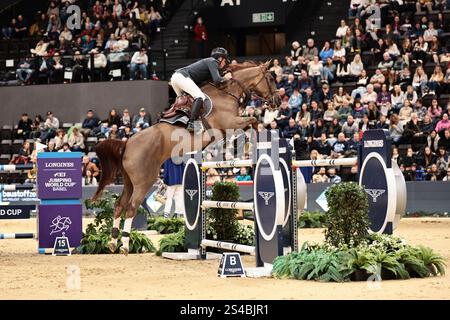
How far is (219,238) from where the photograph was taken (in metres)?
12.1

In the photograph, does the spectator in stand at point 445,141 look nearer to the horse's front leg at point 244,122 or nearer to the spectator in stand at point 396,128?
the spectator in stand at point 396,128

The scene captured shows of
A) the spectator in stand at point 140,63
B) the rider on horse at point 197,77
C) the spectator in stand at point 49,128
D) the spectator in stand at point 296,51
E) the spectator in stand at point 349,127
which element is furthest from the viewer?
the spectator in stand at point 140,63

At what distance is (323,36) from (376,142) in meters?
17.9

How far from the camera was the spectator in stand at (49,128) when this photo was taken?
1032 inches

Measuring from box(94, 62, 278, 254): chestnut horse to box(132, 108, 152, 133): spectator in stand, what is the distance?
12.0 metres

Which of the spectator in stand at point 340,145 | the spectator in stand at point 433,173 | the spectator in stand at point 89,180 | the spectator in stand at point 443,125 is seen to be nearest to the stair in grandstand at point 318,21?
the spectator in stand at point 340,145

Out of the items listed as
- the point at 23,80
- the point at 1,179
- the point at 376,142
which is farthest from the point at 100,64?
the point at 376,142

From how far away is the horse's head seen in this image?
12.8 meters

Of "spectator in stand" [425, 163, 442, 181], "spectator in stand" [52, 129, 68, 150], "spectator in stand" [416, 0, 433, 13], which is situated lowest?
"spectator in stand" [425, 163, 442, 181]

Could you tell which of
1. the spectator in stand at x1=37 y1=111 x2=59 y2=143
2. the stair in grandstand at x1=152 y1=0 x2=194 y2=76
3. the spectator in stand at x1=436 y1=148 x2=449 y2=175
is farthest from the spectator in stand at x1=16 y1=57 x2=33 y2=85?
the spectator in stand at x1=436 y1=148 x2=449 y2=175

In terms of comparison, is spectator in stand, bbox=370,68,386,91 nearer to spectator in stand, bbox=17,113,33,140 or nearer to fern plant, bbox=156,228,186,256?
spectator in stand, bbox=17,113,33,140

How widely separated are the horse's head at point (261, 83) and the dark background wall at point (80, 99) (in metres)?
13.7
